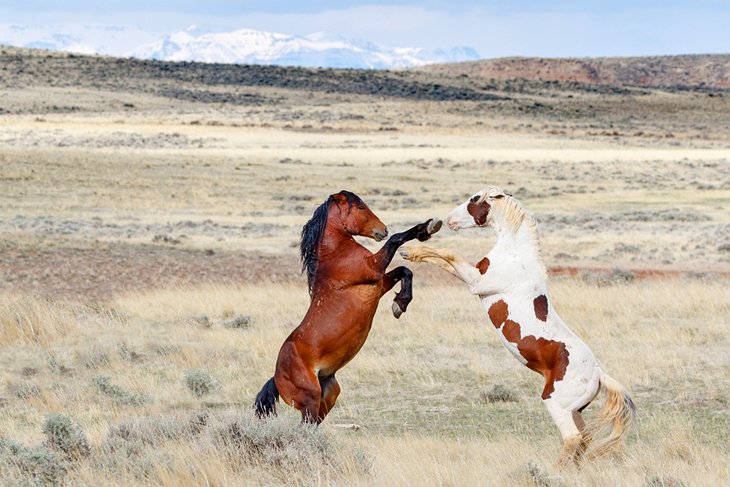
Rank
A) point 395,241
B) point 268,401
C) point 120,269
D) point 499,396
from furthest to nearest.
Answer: point 120,269 < point 499,396 < point 268,401 < point 395,241

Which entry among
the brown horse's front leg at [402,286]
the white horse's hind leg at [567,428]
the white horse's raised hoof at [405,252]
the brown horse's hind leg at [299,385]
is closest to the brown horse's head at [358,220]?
the white horse's raised hoof at [405,252]

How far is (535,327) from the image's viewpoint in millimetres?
6824

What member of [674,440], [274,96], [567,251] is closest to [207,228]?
[567,251]

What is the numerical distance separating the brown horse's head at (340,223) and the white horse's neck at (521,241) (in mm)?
787

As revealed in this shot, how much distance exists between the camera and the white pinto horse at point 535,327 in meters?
6.75

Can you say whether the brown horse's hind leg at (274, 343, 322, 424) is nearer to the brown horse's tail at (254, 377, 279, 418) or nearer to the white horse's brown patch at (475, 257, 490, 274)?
the brown horse's tail at (254, 377, 279, 418)

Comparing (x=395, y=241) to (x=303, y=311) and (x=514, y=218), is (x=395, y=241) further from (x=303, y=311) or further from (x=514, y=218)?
(x=303, y=311)

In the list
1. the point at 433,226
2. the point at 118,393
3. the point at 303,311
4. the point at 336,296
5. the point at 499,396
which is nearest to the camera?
the point at 433,226

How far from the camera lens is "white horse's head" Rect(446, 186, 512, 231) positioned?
703 centimetres

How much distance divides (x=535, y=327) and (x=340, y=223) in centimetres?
146

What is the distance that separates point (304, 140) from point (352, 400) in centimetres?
4846

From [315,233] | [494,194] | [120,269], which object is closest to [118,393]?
[315,233]

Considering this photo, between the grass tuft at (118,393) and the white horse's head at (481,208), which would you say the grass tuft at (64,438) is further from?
the grass tuft at (118,393)

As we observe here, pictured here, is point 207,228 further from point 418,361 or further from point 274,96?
point 274,96
